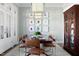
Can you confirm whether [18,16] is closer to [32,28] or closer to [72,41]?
[32,28]

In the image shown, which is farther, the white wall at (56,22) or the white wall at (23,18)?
the white wall at (56,22)

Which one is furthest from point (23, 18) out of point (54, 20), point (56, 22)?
point (56, 22)

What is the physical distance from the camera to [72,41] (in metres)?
4.80

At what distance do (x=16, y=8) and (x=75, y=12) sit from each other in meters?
3.37

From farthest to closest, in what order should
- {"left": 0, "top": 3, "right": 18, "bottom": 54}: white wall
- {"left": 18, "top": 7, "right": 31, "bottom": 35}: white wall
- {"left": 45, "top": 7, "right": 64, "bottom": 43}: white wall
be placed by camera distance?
{"left": 45, "top": 7, "right": 64, "bottom": 43}: white wall < {"left": 18, "top": 7, "right": 31, "bottom": 35}: white wall < {"left": 0, "top": 3, "right": 18, "bottom": 54}: white wall

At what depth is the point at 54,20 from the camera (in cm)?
798

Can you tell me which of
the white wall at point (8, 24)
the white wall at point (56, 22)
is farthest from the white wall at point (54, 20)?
the white wall at point (8, 24)

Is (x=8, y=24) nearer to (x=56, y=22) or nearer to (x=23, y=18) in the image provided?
(x=23, y=18)

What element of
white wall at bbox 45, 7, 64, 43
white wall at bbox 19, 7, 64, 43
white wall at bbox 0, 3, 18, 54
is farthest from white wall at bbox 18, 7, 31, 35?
white wall at bbox 45, 7, 64, 43

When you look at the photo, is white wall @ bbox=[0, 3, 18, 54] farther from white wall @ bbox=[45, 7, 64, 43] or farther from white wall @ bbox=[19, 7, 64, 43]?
white wall @ bbox=[45, 7, 64, 43]

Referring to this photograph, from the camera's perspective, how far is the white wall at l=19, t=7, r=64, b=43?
7508mm

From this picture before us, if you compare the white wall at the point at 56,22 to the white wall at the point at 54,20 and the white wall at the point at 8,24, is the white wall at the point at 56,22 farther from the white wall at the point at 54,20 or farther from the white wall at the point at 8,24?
the white wall at the point at 8,24

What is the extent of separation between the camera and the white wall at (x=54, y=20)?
24.6 ft

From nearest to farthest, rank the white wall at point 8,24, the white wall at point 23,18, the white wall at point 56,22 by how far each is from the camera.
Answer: the white wall at point 8,24
the white wall at point 23,18
the white wall at point 56,22
